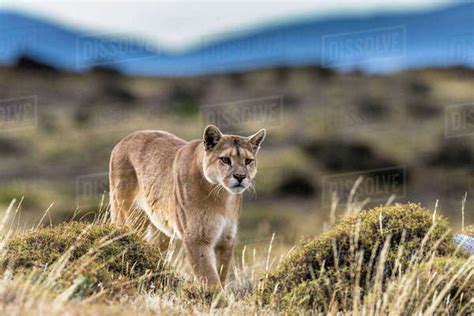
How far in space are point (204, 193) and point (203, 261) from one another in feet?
2.76

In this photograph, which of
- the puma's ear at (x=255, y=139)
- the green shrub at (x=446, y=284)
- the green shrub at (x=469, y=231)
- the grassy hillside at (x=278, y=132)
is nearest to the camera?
the green shrub at (x=446, y=284)

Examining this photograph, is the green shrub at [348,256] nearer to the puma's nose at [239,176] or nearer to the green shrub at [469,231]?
the puma's nose at [239,176]

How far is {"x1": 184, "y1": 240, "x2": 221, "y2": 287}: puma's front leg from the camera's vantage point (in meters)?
10.5

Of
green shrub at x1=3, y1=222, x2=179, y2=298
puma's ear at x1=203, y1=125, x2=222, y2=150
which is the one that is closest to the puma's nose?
puma's ear at x1=203, y1=125, x2=222, y2=150

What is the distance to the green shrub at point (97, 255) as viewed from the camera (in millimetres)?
9406

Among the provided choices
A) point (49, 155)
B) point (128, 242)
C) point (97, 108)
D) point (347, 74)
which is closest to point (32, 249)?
point (128, 242)

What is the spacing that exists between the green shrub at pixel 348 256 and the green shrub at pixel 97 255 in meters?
1.21

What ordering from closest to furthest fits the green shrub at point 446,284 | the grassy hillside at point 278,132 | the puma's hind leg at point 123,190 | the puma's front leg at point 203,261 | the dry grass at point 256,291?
the dry grass at point 256,291
the green shrub at point 446,284
the puma's front leg at point 203,261
the puma's hind leg at point 123,190
the grassy hillside at point 278,132

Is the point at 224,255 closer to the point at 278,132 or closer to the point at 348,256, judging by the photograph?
the point at 348,256

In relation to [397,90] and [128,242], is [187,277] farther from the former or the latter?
[397,90]

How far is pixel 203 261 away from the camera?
10.6 m

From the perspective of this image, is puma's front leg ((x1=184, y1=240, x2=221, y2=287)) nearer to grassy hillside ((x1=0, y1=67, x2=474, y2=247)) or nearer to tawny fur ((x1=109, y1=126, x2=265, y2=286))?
tawny fur ((x1=109, y1=126, x2=265, y2=286))

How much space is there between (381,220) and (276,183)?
25627 mm

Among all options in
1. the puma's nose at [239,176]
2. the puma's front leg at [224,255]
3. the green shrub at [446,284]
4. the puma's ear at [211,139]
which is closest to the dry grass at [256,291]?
the green shrub at [446,284]
